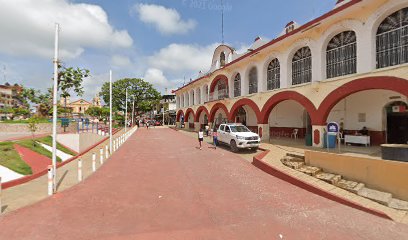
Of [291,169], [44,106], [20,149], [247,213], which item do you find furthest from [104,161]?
Result: [44,106]

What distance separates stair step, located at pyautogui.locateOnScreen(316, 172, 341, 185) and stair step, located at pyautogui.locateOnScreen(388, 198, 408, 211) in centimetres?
166

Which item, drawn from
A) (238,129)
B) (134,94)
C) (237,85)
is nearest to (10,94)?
(134,94)

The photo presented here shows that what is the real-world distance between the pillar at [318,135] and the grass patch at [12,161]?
15846 millimetres

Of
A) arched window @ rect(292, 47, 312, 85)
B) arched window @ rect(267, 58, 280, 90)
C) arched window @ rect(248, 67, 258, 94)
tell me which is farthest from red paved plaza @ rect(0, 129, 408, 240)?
arched window @ rect(248, 67, 258, 94)

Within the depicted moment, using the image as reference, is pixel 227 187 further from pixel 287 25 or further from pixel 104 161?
pixel 287 25

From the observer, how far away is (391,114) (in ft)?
42.8

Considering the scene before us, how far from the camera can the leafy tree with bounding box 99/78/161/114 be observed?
4750 centimetres

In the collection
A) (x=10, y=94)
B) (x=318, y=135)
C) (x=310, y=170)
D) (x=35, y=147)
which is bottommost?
(x=310, y=170)

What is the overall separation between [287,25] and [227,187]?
52.9 feet

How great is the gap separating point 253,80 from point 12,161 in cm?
1861

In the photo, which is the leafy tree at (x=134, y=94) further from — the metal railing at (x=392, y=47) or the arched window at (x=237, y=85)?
the metal railing at (x=392, y=47)

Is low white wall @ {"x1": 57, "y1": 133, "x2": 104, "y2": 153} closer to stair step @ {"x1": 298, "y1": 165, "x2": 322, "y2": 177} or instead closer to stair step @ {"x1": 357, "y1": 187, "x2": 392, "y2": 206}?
stair step @ {"x1": 298, "y1": 165, "x2": 322, "y2": 177}

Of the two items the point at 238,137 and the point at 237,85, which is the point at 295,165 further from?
the point at 237,85

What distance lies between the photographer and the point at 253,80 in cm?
2058
